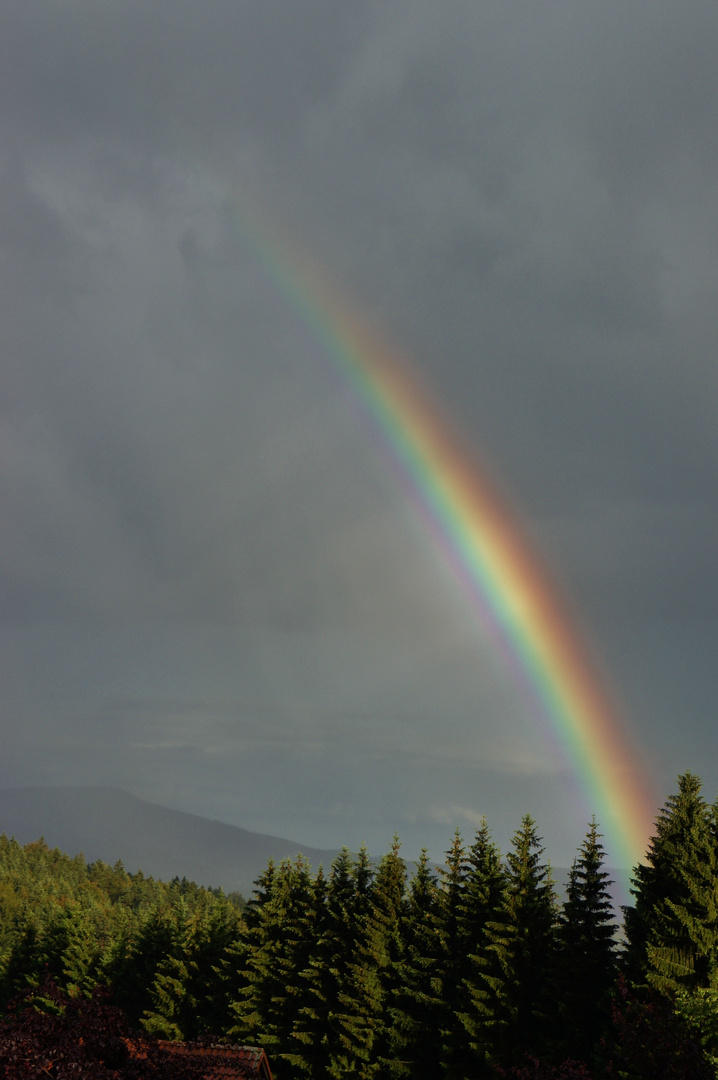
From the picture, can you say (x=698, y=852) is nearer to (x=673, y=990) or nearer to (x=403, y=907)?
(x=673, y=990)

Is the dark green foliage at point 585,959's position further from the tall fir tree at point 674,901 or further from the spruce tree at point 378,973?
the spruce tree at point 378,973

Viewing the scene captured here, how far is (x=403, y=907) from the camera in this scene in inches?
1725

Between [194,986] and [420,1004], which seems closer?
[420,1004]

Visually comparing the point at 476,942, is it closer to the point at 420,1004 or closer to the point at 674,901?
the point at 420,1004

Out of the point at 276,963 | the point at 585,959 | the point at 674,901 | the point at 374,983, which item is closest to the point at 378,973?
the point at 374,983

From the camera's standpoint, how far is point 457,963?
126 ft

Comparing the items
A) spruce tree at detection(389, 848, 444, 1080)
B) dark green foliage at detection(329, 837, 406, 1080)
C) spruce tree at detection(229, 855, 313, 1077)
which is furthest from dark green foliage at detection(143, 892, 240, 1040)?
spruce tree at detection(389, 848, 444, 1080)

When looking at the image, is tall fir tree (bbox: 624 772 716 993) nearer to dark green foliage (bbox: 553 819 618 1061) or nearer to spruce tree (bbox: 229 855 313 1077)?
dark green foliage (bbox: 553 819 618 1061)

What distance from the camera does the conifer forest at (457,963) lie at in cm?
3041

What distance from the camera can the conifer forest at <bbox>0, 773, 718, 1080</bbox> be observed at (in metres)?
30.4

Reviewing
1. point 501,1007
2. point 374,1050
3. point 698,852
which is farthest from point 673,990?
point 374,1050

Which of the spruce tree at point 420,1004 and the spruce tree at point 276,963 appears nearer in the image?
the spruce tree at point 420,1004

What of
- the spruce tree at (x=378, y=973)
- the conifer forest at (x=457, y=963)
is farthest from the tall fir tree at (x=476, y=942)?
the spruce tree at (x=378, y=973)

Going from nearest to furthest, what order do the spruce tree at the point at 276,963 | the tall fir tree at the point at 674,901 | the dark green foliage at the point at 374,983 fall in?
1. the tall fir tree at the point at 674,901
2. the dark green foliage at the point at 374,983
3. the spruce tree at the point at 276,963
